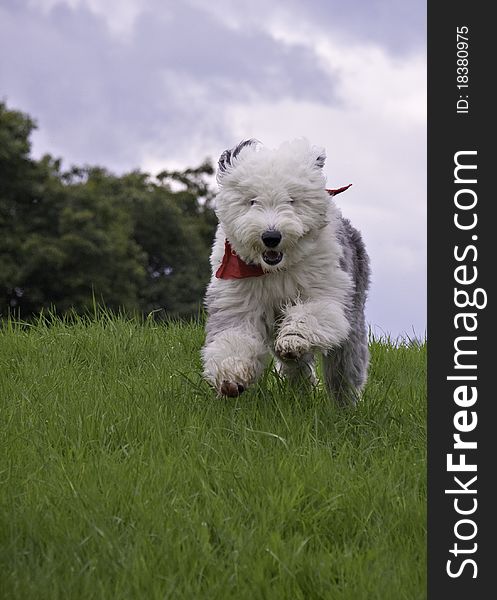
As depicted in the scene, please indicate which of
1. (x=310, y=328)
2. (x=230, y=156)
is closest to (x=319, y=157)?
(x=230, y=156)

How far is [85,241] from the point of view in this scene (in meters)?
31.5

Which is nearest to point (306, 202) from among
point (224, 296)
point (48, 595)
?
point (224, 296)

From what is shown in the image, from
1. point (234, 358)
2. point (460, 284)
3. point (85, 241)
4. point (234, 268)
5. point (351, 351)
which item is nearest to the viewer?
point (460, 284)

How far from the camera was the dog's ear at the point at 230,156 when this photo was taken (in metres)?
5.75

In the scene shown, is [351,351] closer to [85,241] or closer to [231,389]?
[231,389]

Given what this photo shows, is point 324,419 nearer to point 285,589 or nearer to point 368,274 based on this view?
point 368,274

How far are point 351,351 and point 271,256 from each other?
115 centimetres

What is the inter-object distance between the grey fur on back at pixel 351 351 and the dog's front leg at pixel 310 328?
0.45m

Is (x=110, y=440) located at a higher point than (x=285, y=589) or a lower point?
higher

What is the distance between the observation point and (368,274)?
22.6 ft

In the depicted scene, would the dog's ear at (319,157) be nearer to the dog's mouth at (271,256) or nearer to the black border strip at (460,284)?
the dog's mouth at (271,256)

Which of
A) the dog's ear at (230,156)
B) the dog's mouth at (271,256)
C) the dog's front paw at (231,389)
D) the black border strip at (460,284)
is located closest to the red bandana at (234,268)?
the dog's mouth at (271,256)

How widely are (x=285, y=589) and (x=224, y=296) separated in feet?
7.95

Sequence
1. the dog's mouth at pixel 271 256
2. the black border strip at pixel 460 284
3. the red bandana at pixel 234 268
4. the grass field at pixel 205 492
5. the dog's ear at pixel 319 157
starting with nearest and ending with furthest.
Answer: the grass field at pixel 205 492 < the black border strip at pixel 460 284 < the dog's mouth at pixel 271 256 < the red bandana at pixel 234 268 < the dog's ear at pixel 319 157
